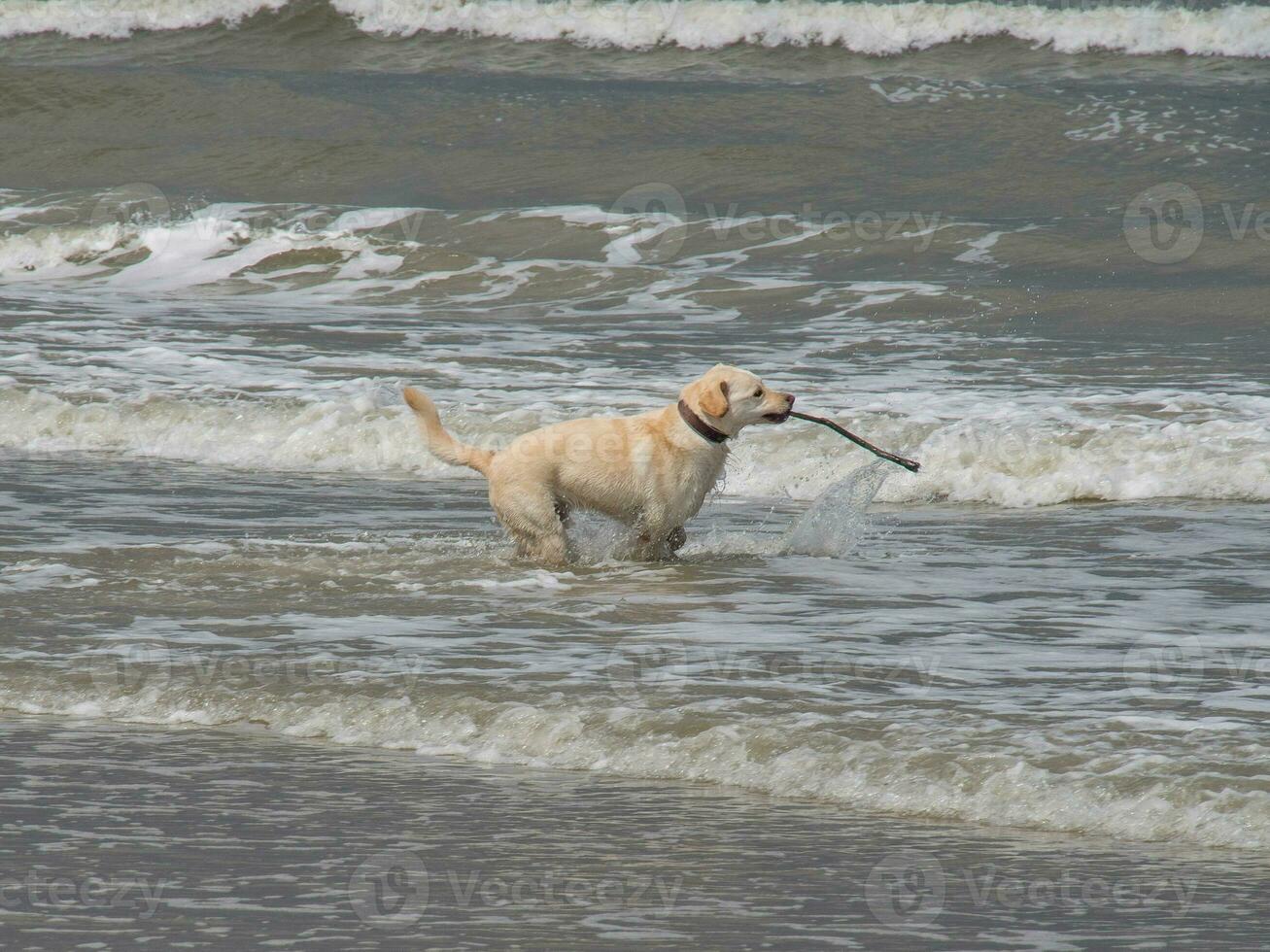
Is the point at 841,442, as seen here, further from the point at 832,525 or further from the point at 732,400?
the point at 732,400

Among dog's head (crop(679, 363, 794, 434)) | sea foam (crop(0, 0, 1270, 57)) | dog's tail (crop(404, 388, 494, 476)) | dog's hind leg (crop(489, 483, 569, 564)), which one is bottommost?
dog's hind leg (crop(489, 483, 569, 564))

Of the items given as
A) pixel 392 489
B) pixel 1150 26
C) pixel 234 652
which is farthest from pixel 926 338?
pixel 1150 26

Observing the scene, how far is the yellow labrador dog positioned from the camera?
304 inches

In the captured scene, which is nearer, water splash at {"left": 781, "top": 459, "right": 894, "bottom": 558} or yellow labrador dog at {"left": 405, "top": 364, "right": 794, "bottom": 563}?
yellow labrador dog at {"left": 405, "top": 364, "right": 794, "bottom": 563}

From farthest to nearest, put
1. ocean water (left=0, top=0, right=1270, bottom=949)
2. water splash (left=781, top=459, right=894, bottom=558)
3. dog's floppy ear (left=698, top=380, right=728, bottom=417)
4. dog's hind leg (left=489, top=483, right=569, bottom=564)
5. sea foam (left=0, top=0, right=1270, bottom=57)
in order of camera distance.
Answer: sea foam (left=0, top=0, right=1270, bottom=57) → water splash (left=781, top=459, right=894, bottom=558) → dog's hind leg (left=489, top=483, right=569, bottom=564) → dog's floppy ear (left=698, top=380, right=728, bottom=417) → ocean water (left=0, top=0, right=1270, bottom=949)

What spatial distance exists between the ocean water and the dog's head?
2.32ft

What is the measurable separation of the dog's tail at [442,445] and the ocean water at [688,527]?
0.46 m

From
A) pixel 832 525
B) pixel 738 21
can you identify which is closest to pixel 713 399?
pixel 832 525

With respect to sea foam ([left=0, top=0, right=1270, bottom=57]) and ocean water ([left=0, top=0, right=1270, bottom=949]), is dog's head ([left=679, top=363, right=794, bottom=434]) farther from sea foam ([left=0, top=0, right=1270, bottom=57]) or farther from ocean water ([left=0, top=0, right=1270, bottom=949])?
sea foam ([left=0, top=0, right=1270, bottom=57])

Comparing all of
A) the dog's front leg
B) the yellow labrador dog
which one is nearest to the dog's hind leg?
the yellow labrador dog

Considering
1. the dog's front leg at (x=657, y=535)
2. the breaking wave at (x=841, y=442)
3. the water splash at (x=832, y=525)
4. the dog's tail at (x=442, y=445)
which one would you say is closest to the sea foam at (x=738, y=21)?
the breaking wave at (x=841, y=442)

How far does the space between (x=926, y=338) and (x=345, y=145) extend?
1090cm

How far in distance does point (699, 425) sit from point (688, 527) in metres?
1.69

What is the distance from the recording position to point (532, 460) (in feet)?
25.6
